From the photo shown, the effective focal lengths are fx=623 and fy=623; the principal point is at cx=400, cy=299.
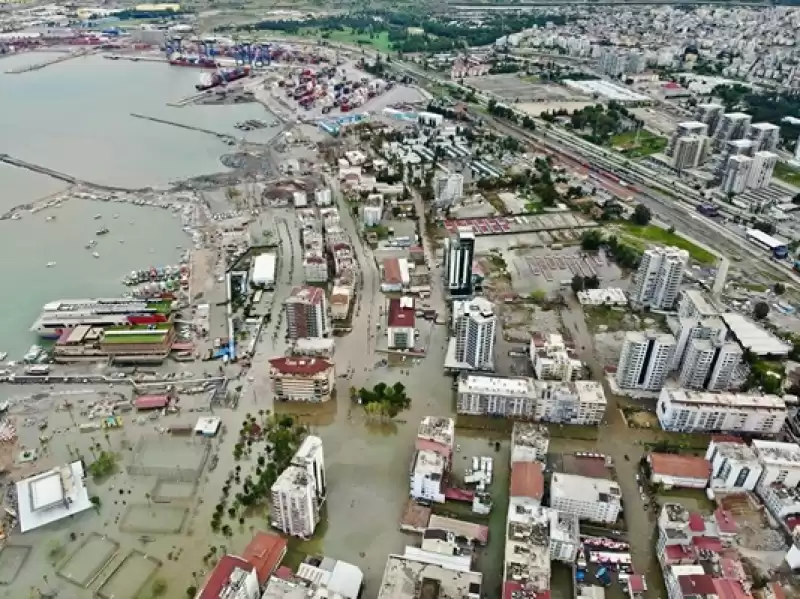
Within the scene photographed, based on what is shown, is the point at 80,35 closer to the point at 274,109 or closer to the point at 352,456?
the point at 274,109

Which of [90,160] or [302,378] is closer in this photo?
[302,378]

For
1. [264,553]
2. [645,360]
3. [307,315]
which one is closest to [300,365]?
[307,315]

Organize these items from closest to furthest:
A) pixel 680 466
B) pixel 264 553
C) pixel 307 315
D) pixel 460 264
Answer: pixel 264 553
pixel 680 466
pixel 307 315
pixel 460 264

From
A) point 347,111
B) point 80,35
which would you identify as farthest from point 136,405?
point 80,35

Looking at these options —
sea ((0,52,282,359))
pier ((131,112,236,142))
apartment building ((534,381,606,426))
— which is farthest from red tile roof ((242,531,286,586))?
pier ((131,112,236,142))

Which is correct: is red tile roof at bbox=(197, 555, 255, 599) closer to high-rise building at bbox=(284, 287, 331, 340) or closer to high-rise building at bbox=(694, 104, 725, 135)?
high-rise building at bbox=(284, 287, 331, 340)

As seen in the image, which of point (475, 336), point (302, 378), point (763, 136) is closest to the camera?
point (302, 378)

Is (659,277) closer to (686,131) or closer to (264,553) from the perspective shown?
(686,131)
